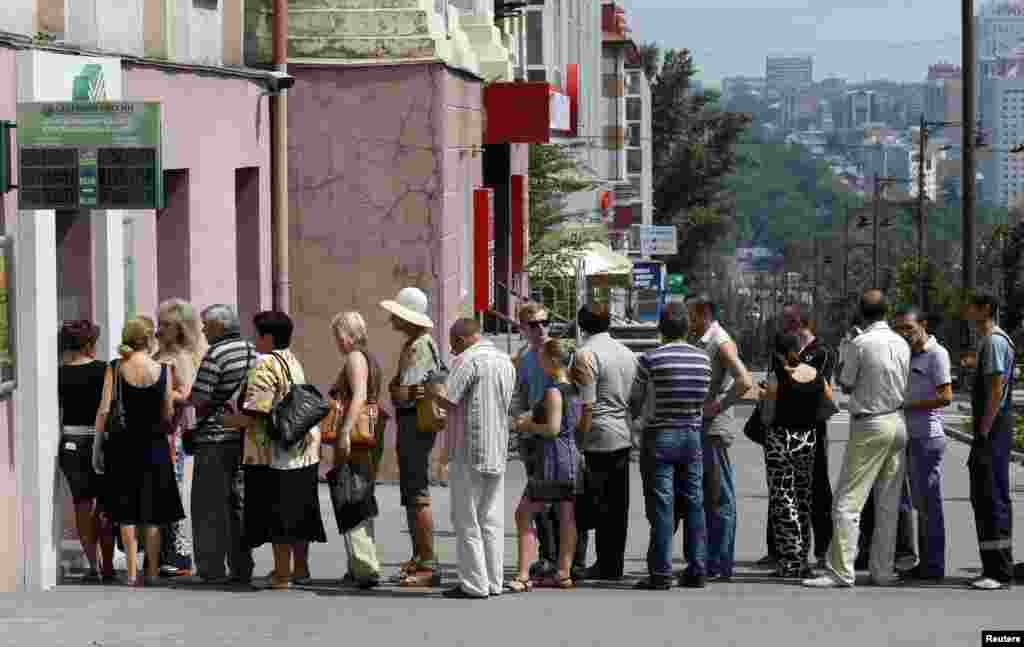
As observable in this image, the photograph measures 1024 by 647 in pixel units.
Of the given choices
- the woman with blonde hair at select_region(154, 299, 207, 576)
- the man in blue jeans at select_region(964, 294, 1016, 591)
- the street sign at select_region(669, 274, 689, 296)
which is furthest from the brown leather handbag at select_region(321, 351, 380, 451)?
the street sign at select_region(669, 274, 689, 296)

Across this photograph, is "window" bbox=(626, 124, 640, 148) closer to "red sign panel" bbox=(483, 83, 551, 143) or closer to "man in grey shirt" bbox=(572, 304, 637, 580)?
"red sign panel" bbox=(483, 83, 551, 143)

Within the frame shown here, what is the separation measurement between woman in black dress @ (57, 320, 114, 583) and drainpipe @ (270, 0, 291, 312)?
334 inches

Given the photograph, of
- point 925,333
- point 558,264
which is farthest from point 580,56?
point 925,333

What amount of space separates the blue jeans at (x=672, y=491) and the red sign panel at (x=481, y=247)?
13187 mm

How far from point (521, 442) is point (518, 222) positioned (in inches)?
816

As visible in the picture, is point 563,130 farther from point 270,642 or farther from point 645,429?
point 270,642

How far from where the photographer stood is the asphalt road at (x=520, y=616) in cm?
1029

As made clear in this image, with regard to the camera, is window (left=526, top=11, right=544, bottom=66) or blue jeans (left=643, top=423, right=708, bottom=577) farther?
window (left=526, top=11, right=544, bottom=66)

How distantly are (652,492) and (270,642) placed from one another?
3.15 m

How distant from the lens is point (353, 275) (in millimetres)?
22141

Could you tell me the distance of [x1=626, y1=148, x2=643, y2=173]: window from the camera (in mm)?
94875

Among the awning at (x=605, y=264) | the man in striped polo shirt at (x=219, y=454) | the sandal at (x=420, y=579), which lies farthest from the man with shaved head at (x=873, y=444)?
the awning at (x=605, y=264)

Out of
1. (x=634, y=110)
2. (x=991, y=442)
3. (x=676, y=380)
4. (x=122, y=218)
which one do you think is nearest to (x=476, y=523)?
(x=676, y=380)

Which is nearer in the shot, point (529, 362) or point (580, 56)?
point (529, 362)
